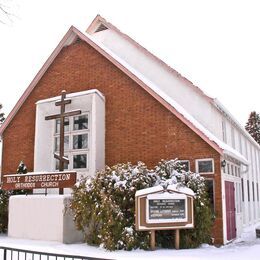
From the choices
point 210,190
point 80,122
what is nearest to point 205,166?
point 210,190

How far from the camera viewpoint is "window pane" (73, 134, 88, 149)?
18.3 meters

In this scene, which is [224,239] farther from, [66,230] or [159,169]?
[66,230]

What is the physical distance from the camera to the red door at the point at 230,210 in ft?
49.5

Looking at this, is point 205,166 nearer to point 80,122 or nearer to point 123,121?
point 123,121

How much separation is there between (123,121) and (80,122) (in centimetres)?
256

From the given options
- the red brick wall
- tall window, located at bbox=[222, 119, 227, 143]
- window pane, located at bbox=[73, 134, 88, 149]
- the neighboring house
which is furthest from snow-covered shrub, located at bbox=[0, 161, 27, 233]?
tall window, located at bbox=[222, 119, 227, 143]

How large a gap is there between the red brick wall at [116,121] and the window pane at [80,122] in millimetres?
1319

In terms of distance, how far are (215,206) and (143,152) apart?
3.71 meters

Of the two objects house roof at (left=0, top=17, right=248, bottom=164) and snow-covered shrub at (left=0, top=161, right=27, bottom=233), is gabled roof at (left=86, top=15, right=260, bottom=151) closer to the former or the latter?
house roof at (left=0, top=17, right=248, bottom=164)

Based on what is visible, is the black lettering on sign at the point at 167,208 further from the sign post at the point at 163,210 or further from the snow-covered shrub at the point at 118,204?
the snow-covered shrub at the point at 118,204

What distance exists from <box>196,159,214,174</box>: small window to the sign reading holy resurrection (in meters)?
4.57

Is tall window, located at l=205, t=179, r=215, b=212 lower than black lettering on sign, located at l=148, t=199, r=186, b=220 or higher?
higher

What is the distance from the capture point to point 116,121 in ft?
57.0

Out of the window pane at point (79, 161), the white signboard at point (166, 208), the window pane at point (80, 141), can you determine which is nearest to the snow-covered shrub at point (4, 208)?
the window pane at point (79, 161)
